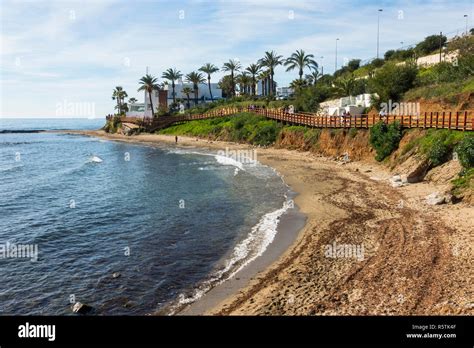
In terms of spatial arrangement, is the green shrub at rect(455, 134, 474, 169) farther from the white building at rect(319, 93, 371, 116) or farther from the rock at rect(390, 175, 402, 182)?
the white building at rect(319, 93, 371, 116)

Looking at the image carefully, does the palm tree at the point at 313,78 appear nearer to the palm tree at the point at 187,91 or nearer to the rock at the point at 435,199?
the palm tree at the point at 187,91

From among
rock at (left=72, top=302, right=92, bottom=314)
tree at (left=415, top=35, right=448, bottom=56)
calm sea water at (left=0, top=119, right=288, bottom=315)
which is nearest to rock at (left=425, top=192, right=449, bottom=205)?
calm sea water at (left=0, top=119, right=288, bottom=315)

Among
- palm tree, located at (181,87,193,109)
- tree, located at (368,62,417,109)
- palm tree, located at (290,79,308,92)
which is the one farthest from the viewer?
palm tree, located at (181,87,193,109)

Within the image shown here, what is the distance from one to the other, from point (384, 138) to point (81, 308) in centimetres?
2502

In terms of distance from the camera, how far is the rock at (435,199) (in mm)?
18453

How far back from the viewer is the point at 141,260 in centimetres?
1479

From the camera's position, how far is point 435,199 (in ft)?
61.4

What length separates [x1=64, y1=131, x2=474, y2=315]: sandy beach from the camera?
10.1 m

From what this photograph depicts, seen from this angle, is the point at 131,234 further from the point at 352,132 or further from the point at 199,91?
the point at 199,91

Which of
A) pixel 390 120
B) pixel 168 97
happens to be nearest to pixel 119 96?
pixel 168 97

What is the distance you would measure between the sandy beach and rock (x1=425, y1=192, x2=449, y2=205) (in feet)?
1.37

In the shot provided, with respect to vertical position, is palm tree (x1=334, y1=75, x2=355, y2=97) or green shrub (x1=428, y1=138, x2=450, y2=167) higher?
palm tree (x1=334, y1=75, x2=355, y2=97)
